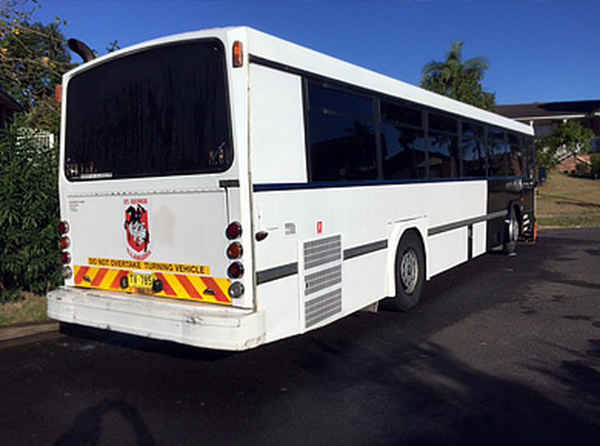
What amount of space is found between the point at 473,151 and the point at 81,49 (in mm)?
6647

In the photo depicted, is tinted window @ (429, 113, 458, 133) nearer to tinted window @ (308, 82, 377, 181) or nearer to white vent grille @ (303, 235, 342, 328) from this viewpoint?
tinted window @ (308, 82, 377, 181)

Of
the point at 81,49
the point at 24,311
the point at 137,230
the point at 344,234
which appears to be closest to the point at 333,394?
the point at 344,234

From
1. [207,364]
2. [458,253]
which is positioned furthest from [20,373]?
[458,253]

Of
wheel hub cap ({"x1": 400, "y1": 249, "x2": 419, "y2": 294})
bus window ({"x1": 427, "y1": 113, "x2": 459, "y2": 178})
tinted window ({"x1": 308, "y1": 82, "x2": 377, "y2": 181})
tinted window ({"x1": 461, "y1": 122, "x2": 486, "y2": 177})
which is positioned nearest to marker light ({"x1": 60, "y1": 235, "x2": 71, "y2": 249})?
tinted window ({"x1": 308, "y1": 82, "x2": 377, "y2": 181})

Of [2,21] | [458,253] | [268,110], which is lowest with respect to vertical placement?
[458,253]

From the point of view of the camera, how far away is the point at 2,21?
958cm

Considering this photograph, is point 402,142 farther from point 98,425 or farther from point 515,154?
point 515,154

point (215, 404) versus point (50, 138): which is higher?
point (50, 138)

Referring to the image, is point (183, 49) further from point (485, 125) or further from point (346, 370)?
point (485, 125)

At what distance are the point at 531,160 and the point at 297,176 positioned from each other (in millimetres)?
10592

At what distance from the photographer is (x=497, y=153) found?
11.4m

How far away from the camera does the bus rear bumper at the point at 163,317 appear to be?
4.45 meters

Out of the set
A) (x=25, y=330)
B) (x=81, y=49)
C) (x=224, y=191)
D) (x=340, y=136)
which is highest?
(x=81, y=49)

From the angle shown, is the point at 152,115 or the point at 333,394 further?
the point at 152,115
